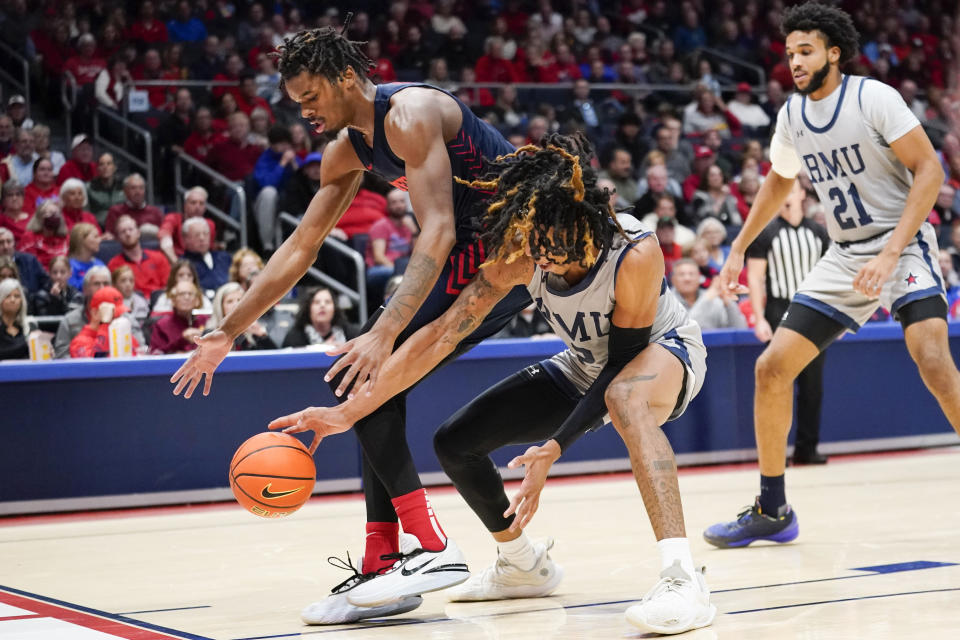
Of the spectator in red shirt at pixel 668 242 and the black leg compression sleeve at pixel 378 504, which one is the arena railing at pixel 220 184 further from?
the black leg compression sleeve at pixel 378 504

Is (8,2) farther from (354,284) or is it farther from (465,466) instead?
(465,466)

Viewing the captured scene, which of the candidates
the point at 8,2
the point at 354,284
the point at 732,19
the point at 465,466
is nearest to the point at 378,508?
the point at 465,466

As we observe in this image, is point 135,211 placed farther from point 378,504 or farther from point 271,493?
point 271,493

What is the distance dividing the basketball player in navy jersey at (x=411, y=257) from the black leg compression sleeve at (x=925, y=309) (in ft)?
5.30

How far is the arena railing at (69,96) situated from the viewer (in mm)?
11086

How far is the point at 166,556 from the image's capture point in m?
5.07

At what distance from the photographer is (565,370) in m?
3.85

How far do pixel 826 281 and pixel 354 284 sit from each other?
5.66 m

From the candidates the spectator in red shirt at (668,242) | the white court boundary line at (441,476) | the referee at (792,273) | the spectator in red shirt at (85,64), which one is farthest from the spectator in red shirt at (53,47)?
the referee at (792,273)

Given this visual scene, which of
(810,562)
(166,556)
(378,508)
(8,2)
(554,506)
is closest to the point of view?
(378,508)

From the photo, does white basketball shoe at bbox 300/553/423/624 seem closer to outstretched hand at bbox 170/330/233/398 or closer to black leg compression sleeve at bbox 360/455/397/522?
black leg compression sleeve at bbox 360/455/397/522

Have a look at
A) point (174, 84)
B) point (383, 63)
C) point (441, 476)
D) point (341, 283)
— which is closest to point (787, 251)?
point (441, 476)

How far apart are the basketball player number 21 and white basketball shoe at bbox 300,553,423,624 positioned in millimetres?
2346

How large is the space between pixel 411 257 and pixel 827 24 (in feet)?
7.04
